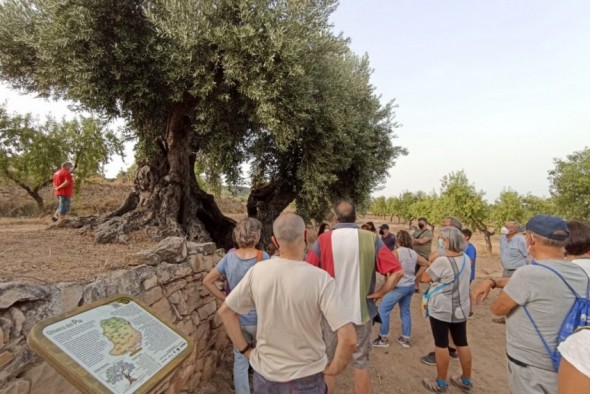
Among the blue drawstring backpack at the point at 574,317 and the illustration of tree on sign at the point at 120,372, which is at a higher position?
the blue drawstring backpack at the point at 574,317

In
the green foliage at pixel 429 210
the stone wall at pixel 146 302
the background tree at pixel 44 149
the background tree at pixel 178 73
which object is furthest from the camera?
the green foliage at pixel 429 210

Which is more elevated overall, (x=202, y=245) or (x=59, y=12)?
(x=59, y=12)

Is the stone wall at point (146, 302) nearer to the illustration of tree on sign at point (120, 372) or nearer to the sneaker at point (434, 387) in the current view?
the illustration of tree on sign at point (120, 372)

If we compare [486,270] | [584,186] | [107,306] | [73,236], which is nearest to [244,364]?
[107,306]

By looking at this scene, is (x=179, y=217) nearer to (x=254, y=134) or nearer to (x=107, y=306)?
(x=254, y=134)

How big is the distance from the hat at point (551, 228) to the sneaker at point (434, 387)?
3032mm

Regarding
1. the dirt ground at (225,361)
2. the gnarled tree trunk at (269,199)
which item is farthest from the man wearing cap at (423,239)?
the gnarled tree trunk at (269,199)

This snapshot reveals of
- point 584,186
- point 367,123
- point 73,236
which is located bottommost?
point 73,236

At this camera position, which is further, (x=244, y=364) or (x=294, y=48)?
(x=294, y=48)

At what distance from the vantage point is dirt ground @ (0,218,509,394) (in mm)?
3549

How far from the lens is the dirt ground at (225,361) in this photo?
3549 mm

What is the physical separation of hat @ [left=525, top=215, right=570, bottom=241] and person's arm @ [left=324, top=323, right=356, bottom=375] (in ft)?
5.88

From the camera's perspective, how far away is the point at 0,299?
1.88 m

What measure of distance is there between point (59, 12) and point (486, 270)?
18514 mm
